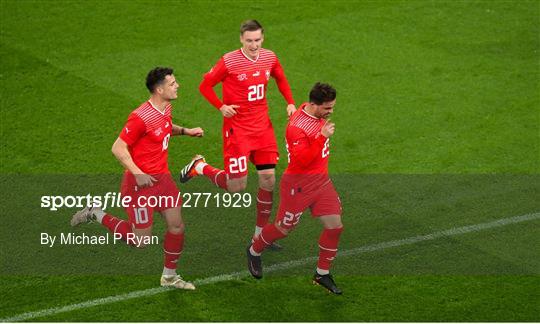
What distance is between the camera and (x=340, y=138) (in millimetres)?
14688

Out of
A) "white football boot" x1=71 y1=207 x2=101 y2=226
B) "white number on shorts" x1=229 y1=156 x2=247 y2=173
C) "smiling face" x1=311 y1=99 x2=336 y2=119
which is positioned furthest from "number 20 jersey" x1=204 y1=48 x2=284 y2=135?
"white football boot" x1=71 y1=207 x2=101 y2=226

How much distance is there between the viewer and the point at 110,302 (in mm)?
10812

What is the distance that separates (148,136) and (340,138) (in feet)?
14.9

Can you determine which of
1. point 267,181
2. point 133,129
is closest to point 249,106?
point 267,181

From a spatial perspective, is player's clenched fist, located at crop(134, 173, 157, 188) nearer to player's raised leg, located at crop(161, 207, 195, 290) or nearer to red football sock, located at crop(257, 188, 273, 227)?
player's raised leg, located at crop(161, 207, 195, 290)

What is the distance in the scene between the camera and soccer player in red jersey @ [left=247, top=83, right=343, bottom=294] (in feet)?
34.5

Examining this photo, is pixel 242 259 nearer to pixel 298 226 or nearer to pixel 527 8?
pixel 298 226

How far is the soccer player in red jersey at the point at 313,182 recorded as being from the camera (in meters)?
10.5

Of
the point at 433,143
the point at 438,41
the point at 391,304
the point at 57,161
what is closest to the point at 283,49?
the point at 438,41

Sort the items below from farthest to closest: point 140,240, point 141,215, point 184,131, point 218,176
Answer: point 218,176 < point 140,240 < point 184,131 < point 141,215

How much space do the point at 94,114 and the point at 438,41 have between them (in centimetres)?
592

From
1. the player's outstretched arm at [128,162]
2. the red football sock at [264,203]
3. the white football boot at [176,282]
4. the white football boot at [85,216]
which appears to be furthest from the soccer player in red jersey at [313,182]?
the white football boot at [85,216]

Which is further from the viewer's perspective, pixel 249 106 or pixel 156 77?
pixel 249 106

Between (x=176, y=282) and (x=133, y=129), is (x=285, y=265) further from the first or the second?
(x=133, y=129)
